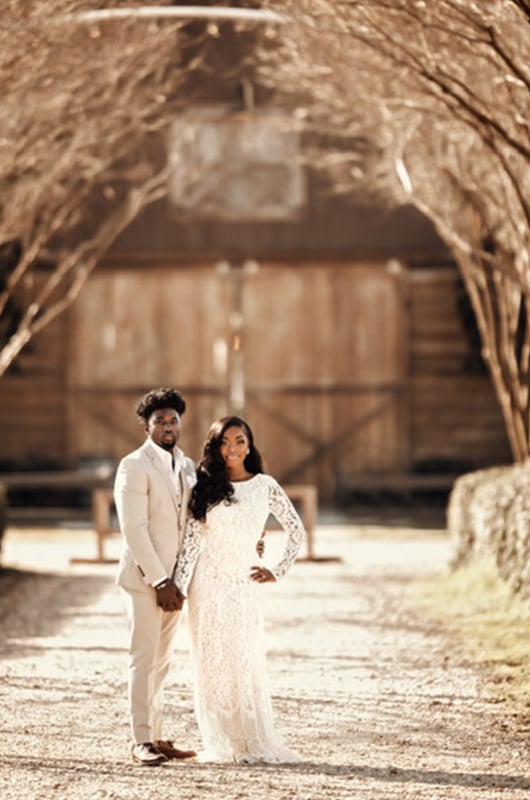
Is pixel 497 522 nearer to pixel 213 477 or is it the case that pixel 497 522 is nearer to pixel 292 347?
pixel 213 477

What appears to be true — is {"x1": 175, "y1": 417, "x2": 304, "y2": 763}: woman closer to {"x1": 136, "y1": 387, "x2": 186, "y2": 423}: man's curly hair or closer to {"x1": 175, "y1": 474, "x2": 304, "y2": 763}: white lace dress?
{"x1": 175, "y1": 474, "x2": 304, "y2": 763}: white lace dress

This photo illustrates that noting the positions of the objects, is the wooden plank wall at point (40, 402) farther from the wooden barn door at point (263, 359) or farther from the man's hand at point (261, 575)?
the man's hand at point (261, 575)

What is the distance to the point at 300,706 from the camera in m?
8.09

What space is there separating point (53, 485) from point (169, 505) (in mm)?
15516

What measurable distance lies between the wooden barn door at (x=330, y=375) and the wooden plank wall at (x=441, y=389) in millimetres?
217

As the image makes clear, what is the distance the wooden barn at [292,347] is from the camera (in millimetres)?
23922

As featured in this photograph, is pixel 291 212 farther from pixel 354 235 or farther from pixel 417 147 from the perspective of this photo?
pixel 417 147

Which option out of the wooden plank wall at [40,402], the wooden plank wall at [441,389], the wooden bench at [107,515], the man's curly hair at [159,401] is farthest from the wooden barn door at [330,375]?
the man's curly hair at [159,401]

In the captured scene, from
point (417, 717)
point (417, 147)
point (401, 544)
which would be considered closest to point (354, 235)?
point (401, 544)

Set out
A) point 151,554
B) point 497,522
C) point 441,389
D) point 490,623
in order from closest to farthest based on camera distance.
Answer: point 151,554
point 490,623
point 497,522
point 441,389

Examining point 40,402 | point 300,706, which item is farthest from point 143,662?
point 40,402

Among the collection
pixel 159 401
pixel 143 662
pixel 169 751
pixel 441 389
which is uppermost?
pixel 159 401

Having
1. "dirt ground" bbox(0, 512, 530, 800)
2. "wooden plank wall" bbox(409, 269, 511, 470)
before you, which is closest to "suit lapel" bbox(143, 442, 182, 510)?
"dirt ground" bbox(0, 512, 530, 800)

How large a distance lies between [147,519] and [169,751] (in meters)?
1.02
